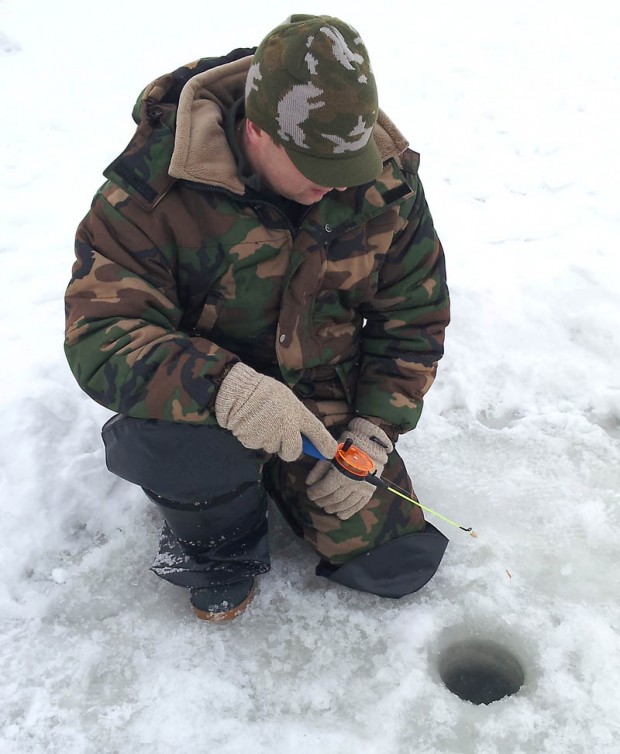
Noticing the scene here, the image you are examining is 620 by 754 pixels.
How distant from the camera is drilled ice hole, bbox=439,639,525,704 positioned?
2178mm

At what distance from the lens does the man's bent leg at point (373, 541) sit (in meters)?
2.28

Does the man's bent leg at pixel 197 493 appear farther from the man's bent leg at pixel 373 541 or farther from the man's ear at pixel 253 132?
the man's ear at pixel 253 132

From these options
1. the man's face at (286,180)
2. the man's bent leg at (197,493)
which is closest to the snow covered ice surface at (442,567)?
the man's bent leg at (197,493)

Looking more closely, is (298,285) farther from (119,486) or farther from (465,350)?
(465,350)

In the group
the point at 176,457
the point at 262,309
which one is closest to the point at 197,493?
the point at 176,457

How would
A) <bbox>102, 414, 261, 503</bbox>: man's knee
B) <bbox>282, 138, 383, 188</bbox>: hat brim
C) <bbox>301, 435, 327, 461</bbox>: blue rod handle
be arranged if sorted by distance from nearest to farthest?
<bbox>282, 138, 383, 188</bbox>: hat brim < <bbox>102, 414, 261, 503</bbox>: man's knee < <bbox>301, 435, 327, 461</bbox>: blue rod handle

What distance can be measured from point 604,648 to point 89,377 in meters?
1.62

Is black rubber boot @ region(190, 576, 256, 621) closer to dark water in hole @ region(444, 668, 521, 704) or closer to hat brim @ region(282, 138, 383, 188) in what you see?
dark water in hole @ region(444, 668, 521, 704)

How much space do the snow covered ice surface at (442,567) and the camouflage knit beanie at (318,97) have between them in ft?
4.24

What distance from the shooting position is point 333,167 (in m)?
1.82

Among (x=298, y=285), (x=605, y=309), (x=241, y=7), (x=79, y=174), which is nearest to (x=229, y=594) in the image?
→ (x=298, y=285)

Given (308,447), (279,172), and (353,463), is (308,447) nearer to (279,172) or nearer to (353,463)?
(353,463)

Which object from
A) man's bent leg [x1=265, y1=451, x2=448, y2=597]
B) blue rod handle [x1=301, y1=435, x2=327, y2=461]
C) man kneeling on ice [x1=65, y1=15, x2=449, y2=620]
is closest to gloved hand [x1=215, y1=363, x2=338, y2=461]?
man kneeling on ice [x1=65, y1=15, x2=449, y2=620]

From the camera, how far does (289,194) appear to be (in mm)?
1973
